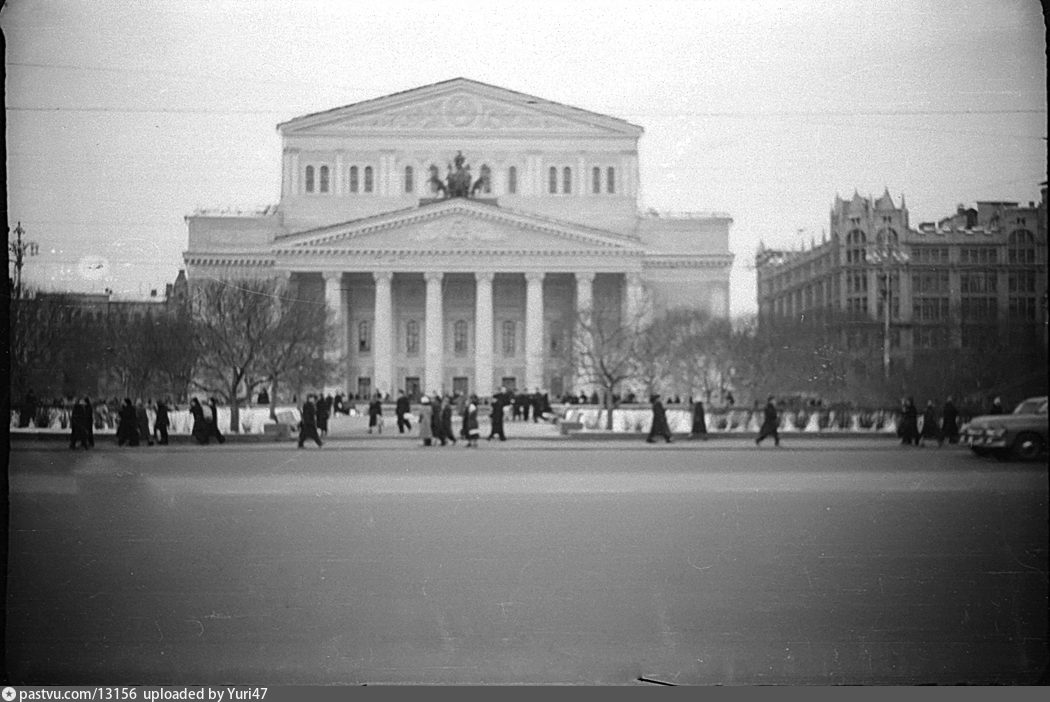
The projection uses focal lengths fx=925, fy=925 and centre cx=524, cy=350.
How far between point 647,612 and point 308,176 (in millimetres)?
3404

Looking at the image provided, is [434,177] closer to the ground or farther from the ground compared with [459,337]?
farther from the ground

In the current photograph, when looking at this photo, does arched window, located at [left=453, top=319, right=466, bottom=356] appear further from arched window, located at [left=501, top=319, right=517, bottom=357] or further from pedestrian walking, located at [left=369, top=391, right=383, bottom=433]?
pedestrian walking, located at [left=369, top=391, right=383, bottom=433]

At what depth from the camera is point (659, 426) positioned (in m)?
7.18

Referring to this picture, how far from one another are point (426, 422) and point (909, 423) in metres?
3.25

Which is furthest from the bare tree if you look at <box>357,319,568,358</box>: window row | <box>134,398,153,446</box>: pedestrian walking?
<box>357,319,568,358</box>: window row

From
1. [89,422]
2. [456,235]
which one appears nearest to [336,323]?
[456,235]

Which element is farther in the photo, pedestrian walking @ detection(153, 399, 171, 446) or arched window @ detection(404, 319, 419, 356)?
arched window @ detection(404, 319, 419, 356)

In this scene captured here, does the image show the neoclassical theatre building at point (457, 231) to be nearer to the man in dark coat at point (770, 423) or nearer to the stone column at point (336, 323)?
the stone column at point (336, 323)

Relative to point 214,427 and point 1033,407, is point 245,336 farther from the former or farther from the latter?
point 1033,407

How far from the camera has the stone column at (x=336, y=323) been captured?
645cm

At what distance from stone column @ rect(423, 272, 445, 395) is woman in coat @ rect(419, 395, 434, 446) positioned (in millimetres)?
614

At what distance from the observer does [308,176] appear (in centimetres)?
589

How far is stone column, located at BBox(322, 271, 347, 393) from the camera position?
645cm

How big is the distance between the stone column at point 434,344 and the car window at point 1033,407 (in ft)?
14.4
